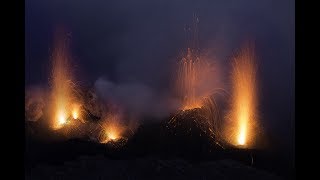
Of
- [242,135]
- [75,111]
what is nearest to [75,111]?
[75,111]

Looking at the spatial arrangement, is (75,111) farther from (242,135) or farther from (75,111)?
(242,135)

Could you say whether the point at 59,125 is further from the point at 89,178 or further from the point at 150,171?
the point at 150,171

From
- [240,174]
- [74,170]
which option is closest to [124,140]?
[74,170]

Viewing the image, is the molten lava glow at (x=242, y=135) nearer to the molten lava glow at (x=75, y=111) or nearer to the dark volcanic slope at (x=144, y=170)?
the dark volcanic slope at (x=144, y=170)

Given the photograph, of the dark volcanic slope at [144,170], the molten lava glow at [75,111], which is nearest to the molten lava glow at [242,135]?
the dark volcanic slope at [144,170]

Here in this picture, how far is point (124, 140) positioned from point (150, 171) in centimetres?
714

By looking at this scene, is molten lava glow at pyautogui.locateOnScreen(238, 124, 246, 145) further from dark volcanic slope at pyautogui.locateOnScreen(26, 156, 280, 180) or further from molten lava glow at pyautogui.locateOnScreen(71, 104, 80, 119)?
molten lava glow at pyautogui.locateOnScreen(71, 104, 80, 119)

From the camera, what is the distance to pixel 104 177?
206 ft

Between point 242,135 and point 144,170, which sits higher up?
point 242,135

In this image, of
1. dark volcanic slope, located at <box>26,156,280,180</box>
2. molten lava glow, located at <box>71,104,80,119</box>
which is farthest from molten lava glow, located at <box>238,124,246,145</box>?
molten lava glow, located at <box>71,104,80,119</box>

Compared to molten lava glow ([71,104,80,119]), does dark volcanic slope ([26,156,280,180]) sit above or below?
below

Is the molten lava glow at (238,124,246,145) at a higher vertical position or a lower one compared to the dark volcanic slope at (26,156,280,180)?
higher

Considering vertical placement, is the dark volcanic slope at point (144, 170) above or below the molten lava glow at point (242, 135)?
below
